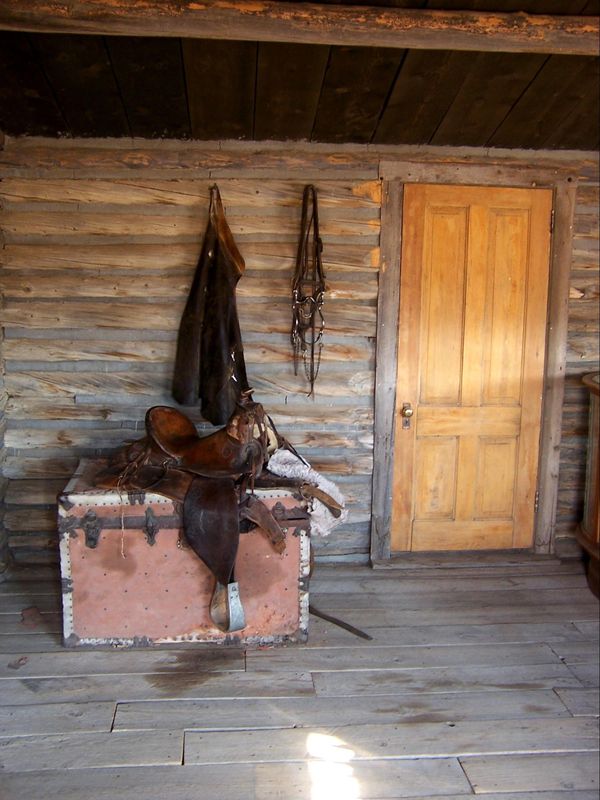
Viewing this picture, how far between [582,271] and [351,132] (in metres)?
1.52

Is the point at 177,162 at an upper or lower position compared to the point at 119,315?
upper

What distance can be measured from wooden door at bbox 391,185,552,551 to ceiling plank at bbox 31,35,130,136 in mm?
1577

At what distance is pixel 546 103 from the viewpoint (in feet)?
11.6

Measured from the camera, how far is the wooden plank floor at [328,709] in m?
2.40

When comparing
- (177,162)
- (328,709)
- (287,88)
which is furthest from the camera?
(177,162)

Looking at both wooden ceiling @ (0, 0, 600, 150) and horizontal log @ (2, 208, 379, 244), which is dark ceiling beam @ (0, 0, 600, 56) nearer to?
wooden ceiling @ (0, 0, 600, 150)

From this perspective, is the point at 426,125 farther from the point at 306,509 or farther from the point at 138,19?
the point at 306,509

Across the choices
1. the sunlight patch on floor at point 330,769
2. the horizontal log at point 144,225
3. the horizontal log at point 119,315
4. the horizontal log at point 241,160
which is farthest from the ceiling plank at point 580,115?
the sunlight patch on floor at point 330,769

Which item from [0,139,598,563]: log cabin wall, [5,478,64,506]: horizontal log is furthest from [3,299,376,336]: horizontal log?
[5,478,64,506]: horizontal log

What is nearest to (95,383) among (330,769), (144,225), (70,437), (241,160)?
(70,437)

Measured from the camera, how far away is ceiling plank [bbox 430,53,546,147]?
3248 millimetres

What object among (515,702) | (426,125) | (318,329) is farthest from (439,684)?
(426,125)

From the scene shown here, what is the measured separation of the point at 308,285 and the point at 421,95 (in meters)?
1.07

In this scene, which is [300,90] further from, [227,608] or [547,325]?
[227,608]
